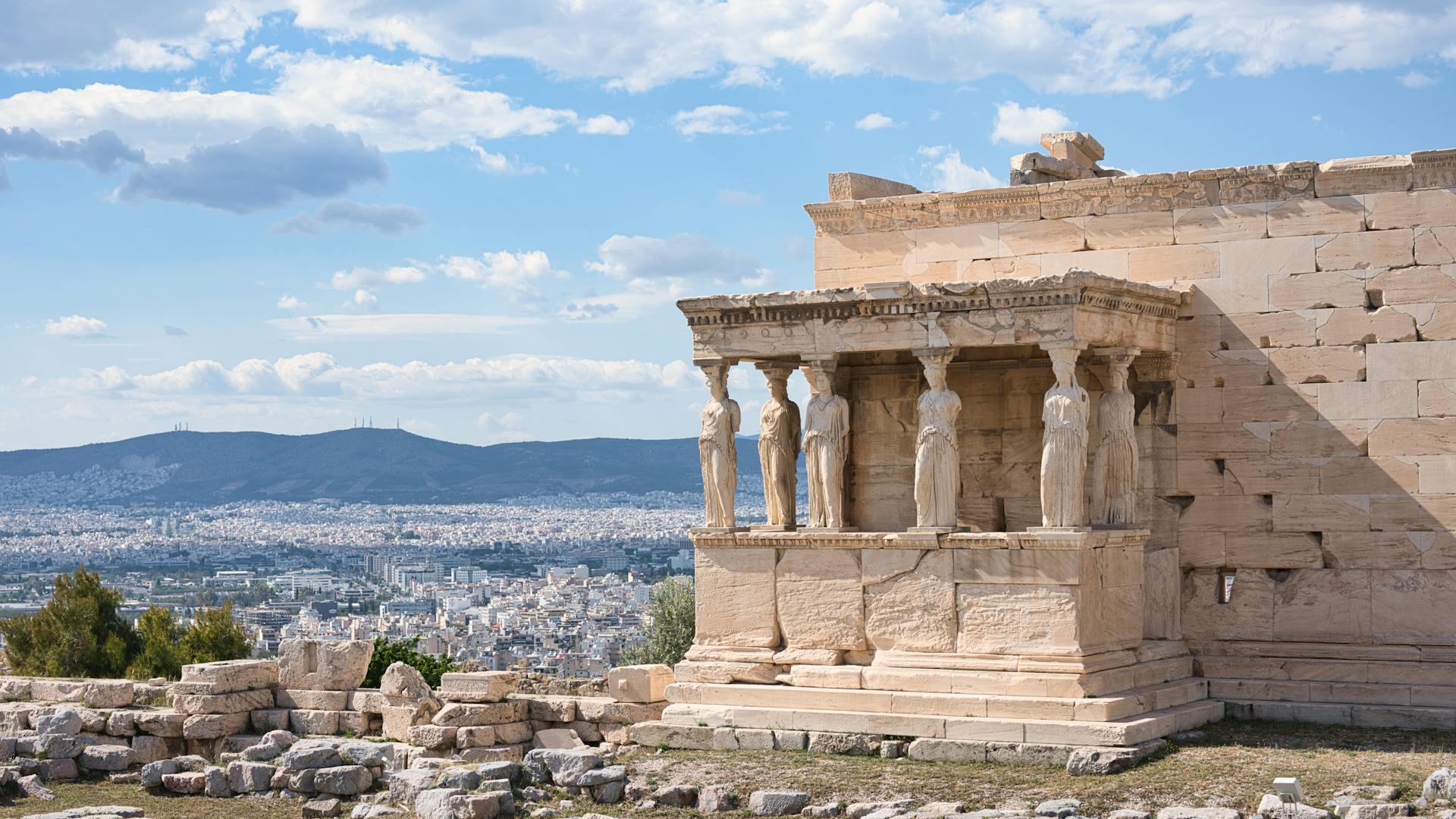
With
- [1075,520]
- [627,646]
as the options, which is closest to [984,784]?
[1075,520]

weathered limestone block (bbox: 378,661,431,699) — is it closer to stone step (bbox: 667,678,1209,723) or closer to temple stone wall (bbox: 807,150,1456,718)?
stone step (bbox: 667,678,1209,723)

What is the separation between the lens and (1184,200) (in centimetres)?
1794

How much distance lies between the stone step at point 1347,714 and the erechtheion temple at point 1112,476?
26mm

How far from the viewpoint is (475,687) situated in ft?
60.4

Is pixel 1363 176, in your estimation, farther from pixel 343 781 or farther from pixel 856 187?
pixel 343 781

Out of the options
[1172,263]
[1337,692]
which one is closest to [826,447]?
[1172,263]

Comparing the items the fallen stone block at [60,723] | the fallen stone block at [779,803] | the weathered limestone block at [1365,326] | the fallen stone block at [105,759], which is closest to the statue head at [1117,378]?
the weathered limestone block at [1365,326]

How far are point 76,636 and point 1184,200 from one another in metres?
15.5

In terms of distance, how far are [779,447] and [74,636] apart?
11914mm

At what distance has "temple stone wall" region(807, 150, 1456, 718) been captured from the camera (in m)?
17.0

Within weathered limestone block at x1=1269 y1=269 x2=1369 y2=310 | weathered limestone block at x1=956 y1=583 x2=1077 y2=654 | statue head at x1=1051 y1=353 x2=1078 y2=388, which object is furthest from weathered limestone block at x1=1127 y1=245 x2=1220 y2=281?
weathered limestone block at x1=956 y1=583 x2=1077 y2=654

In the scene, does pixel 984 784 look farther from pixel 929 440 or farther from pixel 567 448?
pixel 567 448

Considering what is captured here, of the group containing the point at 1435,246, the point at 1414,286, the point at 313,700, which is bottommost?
the point at 313,700

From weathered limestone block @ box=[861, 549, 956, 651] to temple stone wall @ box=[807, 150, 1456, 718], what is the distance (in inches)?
59.1
